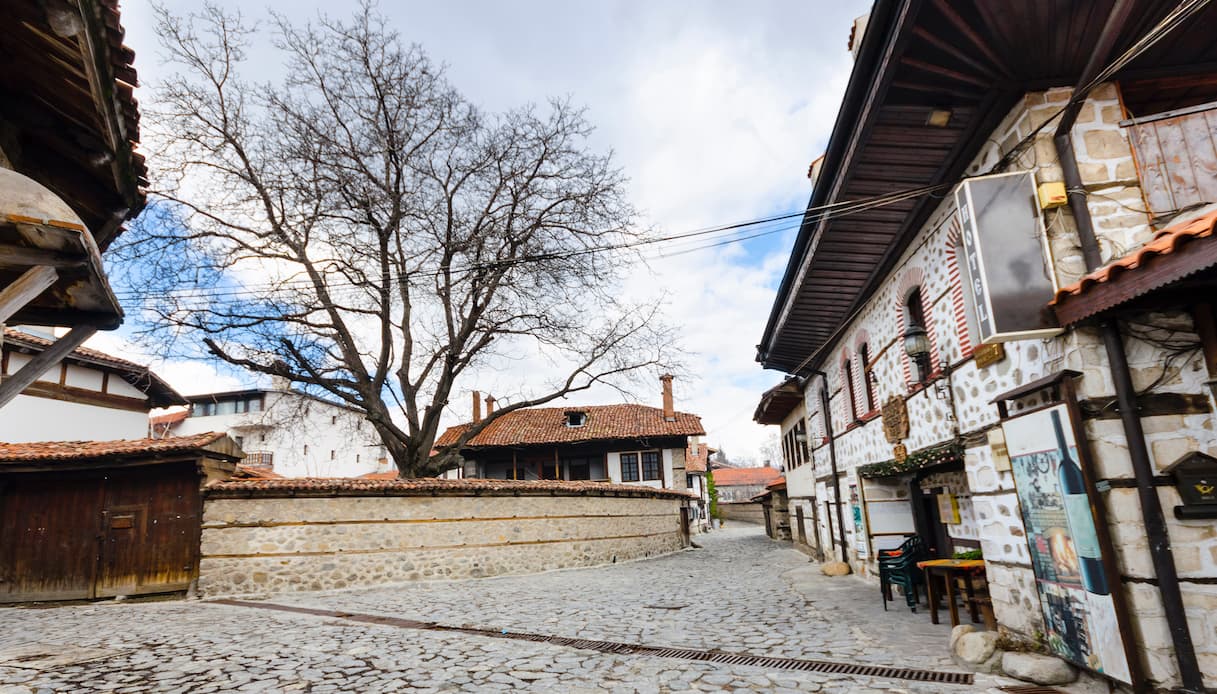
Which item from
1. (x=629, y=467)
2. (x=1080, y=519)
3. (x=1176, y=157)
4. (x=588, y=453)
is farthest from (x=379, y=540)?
(x=629, y=467)

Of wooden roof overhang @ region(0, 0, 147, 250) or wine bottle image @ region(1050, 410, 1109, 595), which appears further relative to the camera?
wine bottle image @ region(1050, 410, 1109, 595)

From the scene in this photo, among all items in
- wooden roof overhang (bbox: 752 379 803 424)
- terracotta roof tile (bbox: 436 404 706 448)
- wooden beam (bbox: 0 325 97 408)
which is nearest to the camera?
wooden beam (bbox: 0 325 97 408)

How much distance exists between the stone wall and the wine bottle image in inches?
1586

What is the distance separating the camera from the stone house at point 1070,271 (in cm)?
400

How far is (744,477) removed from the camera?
232 feet

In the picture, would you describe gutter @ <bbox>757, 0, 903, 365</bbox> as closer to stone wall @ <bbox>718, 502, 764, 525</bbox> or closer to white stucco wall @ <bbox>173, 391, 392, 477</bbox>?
white stucco wall @ <bbox>173, 391, 392, 477</bbox>

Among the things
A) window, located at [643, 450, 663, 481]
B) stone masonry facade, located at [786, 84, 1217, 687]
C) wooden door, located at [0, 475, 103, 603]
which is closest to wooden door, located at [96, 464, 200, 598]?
wooden door, located at [0, 475, 103, 603]

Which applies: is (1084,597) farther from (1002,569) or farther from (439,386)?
(439,386)

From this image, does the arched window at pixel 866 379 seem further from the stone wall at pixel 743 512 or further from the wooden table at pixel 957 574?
the stone wall at pixel 743 512

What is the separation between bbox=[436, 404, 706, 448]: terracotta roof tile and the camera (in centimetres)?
2772

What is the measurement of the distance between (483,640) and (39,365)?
508cm

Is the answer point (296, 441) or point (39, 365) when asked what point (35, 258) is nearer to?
point (39, 365)

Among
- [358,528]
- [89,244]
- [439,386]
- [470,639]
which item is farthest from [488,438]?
[89,244]

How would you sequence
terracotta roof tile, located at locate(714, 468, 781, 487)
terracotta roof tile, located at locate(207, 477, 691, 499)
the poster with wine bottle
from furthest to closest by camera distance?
terracotta roof tile, located at locate(714, 468, 781, 487) → terracotta roof tile, located at locate(207, 477, 691, 499) → the poster with wine bottle
